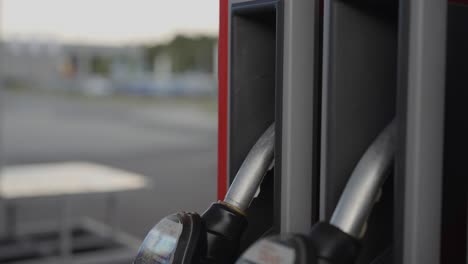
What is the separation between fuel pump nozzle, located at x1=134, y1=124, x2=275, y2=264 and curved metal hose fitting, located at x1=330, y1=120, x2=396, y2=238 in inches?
5.7

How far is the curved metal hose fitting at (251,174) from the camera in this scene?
747 millimetres

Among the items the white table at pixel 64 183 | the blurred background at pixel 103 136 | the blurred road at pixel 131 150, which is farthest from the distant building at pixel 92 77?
the white table at pixel 64 183

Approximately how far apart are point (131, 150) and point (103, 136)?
5.74ft

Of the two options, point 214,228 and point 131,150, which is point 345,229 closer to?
point 214,228

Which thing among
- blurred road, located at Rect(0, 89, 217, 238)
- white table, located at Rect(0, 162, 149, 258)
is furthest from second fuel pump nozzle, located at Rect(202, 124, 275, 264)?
blurred road, located at Rect(0, 89, 217, 238)

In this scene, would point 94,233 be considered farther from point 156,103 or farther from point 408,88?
point 156,103

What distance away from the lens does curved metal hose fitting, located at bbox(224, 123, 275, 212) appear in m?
0.75

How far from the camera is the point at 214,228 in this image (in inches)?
28.1

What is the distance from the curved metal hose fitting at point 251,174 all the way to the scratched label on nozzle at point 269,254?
16cm

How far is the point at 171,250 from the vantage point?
668mm

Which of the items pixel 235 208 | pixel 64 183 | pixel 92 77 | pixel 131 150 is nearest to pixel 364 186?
pixel 235 208

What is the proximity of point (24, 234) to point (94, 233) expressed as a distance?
0.47 metres

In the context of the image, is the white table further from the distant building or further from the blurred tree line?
the blurred tree line

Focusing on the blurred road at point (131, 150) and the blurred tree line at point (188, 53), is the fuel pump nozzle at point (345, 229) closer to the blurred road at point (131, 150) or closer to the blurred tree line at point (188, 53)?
the blurred road at point (131, 150)
